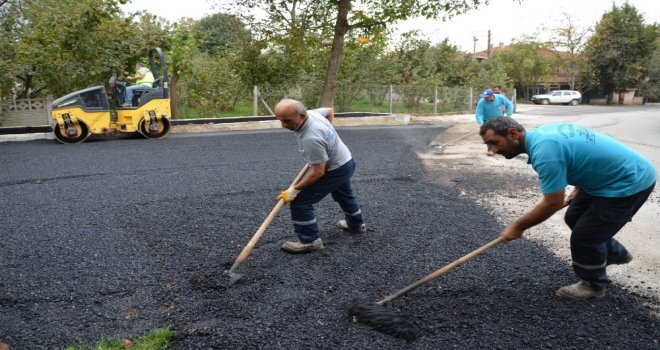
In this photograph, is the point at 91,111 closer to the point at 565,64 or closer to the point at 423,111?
the point at 423,111

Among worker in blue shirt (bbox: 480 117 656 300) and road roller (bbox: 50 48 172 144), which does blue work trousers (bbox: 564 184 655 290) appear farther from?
road roller (bbox: 50 48 172 144)

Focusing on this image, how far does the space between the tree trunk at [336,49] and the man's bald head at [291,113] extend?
1079 cm

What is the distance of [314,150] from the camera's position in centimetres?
320

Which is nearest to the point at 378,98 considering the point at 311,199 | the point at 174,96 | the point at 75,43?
the point at 174,96

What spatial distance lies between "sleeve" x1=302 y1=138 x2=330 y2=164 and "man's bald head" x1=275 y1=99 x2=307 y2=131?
141mm

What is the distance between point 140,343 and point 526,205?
13.4ft

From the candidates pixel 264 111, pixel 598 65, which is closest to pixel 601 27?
pixel 598 65

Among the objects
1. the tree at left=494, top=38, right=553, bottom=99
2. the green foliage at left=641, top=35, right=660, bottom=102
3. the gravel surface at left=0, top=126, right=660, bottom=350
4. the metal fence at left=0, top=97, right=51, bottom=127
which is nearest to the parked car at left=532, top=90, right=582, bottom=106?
the tree at left=494, top=38, right=553, bottom=99

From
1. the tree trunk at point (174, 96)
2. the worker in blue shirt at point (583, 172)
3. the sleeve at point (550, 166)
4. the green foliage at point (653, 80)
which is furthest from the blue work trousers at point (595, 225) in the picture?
the green foliage at point (653, 80)

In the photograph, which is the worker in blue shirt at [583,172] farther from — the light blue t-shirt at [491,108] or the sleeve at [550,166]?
the light blue t-shirt at [491,108]

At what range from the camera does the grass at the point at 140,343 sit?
2.33 meters

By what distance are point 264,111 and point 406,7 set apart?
505 centimetres

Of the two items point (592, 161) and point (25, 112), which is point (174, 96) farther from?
point (592, 161)

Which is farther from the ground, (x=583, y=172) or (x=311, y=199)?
(x=583, y=172)
